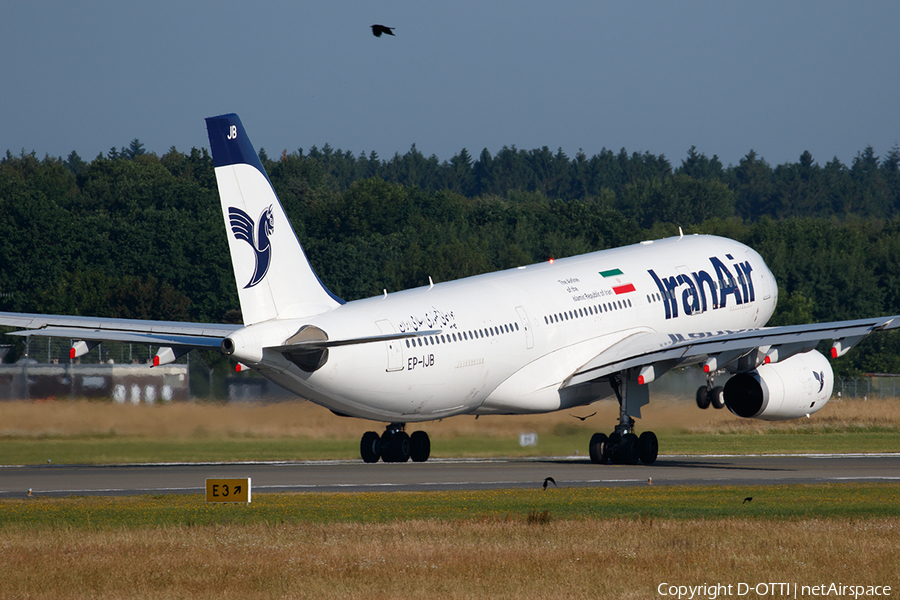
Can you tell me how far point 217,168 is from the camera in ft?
92.7

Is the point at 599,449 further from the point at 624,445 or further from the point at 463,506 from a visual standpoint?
the point at 463,506

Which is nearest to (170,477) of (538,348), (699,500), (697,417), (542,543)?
(538,348)

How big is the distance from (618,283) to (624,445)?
568 cm

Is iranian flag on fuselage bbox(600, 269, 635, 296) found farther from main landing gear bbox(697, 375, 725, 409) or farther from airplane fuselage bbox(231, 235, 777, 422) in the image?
main landing gear bbox(697, 375, 725, 409)

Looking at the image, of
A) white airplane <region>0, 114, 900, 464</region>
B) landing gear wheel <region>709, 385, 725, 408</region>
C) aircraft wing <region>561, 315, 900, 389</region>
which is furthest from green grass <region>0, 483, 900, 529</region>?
landing gear wheel <region>709, 385, 725, 408</region>

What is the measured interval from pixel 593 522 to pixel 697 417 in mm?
22798

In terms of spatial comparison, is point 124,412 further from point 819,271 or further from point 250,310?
point 819,271

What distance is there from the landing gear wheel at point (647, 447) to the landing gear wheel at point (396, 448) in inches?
257

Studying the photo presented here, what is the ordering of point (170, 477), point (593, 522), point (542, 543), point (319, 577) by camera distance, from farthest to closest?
point (170, 477), point (593, 522), point (542, 543), point (319, 577)

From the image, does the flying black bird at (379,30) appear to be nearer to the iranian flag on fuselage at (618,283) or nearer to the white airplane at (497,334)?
the white airplane at (497,334)

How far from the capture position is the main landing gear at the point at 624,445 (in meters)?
36.4

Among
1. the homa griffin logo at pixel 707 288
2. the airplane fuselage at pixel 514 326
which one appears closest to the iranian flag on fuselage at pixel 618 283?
the airplane fuselage at pixel 514 326

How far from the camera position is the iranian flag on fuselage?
39.7 meters

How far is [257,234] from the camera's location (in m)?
28.7
